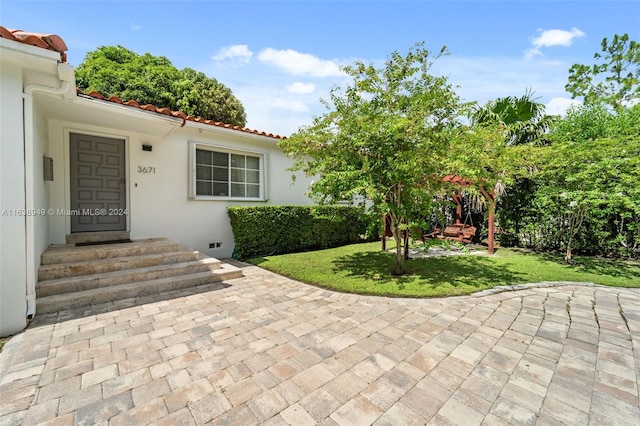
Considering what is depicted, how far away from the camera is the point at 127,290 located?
15.0ft

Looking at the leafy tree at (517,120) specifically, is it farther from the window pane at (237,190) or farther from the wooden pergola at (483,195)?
the window pane at (237,190)

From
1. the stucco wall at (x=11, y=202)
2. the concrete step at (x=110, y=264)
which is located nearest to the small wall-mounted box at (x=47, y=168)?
the concrete step at (x=110, y=264)

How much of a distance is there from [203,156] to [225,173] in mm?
762

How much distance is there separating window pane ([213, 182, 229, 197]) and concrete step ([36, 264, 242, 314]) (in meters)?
2.95

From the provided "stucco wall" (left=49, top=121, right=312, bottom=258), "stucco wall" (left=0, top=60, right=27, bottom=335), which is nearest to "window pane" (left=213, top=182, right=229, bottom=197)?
"stucco wall" (left=49, top=121, right=312, bottom=258)

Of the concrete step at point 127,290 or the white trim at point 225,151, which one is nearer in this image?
the concrete step at point 127,290

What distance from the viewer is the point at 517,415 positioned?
2.04 meters

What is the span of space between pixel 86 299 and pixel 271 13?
24.3 ft

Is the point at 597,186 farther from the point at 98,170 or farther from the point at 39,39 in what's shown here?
the point at 98,170

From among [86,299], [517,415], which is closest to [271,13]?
[86,299]

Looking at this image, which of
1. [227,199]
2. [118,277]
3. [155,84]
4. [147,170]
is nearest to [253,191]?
[227,199]

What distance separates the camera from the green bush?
754 cm

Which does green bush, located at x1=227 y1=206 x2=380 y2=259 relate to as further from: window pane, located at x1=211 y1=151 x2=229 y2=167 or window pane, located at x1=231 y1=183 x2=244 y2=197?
window pane, located at x1=211 y1=151 x2=229 y2=167

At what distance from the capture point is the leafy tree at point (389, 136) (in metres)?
5.27
